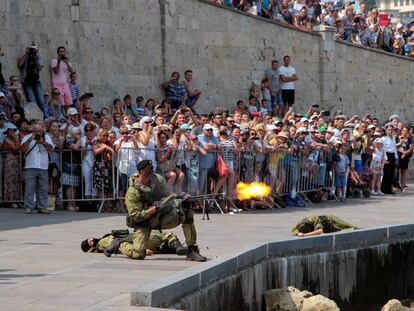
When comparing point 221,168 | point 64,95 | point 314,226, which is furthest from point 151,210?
point 64,95

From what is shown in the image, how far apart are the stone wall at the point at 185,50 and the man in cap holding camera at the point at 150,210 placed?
410 inches

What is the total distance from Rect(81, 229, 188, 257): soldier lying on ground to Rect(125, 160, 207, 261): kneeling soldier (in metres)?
0.40

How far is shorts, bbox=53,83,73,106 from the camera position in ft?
80.7

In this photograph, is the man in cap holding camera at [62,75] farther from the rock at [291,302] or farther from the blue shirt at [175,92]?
the rock at [291,302]

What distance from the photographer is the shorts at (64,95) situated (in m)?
Answer: 24.6

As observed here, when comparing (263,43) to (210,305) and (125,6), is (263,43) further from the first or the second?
(210,305)

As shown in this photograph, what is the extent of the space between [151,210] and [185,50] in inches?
695

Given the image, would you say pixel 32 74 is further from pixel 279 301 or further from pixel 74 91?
pixel 279 301

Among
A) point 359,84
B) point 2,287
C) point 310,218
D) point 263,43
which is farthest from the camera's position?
point 359,84

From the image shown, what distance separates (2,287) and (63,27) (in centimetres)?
1486

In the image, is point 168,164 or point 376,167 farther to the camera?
point 376,167

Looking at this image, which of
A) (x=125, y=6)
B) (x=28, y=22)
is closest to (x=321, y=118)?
(x=125, y=6)

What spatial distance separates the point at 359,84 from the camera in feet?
137

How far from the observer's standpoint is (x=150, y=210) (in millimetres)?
14211
